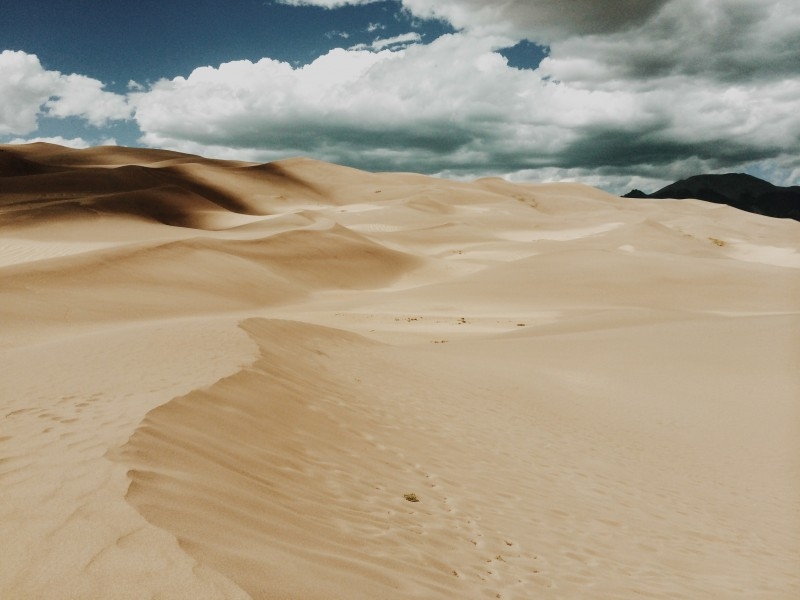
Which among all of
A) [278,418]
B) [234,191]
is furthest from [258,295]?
[234,191]

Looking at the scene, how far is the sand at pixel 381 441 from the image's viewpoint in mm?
3273

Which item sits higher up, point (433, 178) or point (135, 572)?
point (433, 178)

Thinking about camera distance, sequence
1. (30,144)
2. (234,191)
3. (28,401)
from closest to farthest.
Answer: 1. (28,401)
2. (234,191)
3. (30,144)

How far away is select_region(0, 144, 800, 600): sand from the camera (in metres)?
3.27

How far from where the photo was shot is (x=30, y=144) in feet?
298

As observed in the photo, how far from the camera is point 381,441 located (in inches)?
284

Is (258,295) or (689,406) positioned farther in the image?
(258,295)

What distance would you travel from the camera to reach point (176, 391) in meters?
6.23

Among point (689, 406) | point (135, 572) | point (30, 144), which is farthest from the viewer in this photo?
point (30, 144)

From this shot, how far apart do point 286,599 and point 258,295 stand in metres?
23.1

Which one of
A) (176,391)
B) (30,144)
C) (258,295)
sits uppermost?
(30,144)

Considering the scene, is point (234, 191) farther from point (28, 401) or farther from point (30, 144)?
point (28, 401)

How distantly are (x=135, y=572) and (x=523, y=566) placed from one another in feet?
9.64

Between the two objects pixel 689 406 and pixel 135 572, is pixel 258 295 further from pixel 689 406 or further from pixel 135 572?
pixel 135 572
